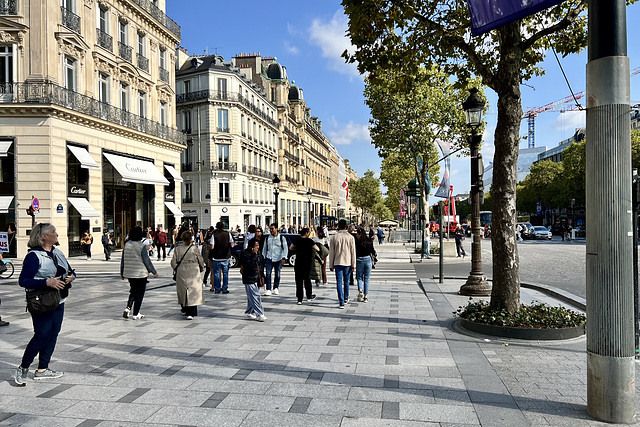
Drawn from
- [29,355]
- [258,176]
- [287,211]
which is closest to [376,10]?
[29,355]

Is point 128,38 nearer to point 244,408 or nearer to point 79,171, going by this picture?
point 79,171

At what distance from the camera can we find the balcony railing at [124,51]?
2762 centimetres

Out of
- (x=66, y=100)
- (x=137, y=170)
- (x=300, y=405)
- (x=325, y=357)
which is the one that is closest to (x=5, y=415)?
(x=300, y=405)

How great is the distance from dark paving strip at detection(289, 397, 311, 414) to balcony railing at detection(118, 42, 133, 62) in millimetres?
28009

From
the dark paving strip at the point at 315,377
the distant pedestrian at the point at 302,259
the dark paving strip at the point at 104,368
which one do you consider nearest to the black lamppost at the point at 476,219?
the distant pedestrian at the point at 302,259

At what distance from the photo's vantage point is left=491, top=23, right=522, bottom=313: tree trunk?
7.45 m

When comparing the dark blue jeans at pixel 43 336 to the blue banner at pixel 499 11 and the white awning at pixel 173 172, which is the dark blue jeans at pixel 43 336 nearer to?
the blue banner at pixel 499 11

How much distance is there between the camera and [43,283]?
508 cm

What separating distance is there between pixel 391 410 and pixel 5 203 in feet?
76.1

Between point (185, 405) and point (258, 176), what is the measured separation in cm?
4778

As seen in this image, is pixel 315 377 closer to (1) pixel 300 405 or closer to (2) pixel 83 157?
(1) pixel 300 405

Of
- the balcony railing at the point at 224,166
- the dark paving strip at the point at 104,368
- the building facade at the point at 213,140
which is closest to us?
the dark paving strip at the point at 104,368

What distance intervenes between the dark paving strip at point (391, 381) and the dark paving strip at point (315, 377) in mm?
735

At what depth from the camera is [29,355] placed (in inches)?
201
